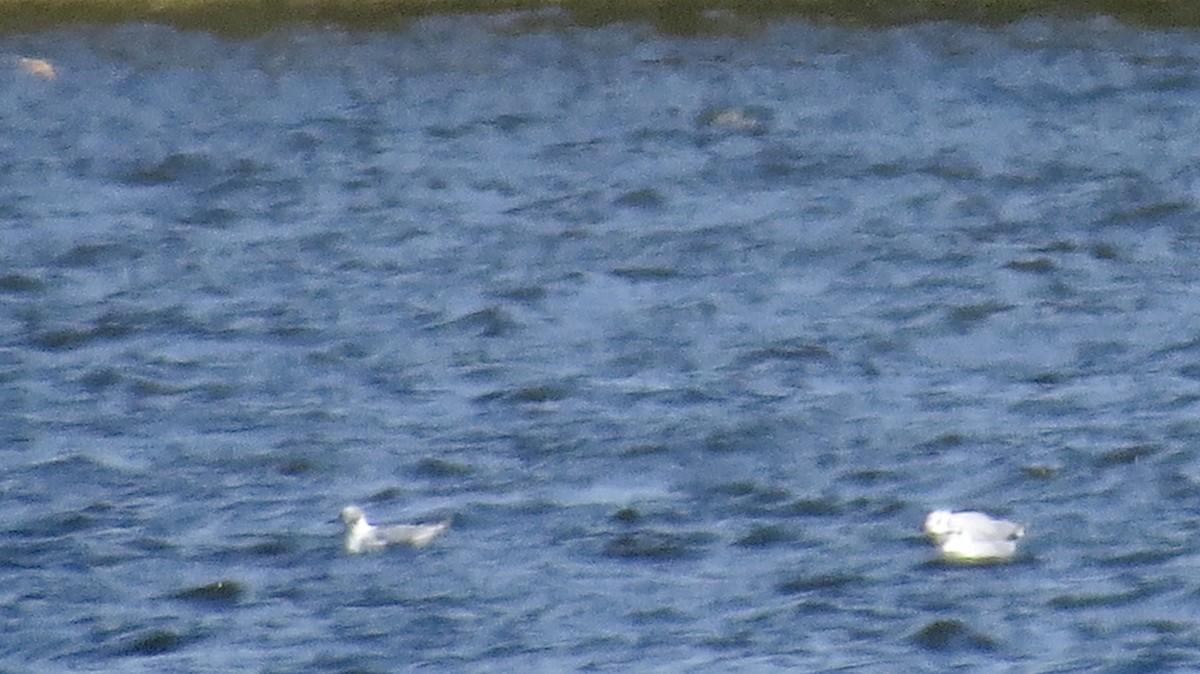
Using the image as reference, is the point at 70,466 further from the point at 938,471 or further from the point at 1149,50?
the point at 1149,50

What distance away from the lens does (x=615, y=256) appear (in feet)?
33.8

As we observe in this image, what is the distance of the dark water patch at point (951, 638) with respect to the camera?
258 inches

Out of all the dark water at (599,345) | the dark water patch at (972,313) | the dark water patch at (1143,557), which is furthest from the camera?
the dark water patch at (972,313)

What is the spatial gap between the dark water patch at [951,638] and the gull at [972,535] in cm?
48

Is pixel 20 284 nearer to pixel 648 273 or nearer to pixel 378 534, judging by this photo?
pixel 648 273

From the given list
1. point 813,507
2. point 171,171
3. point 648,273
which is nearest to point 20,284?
point 171,171

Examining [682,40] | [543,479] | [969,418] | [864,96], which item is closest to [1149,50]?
[864,96]

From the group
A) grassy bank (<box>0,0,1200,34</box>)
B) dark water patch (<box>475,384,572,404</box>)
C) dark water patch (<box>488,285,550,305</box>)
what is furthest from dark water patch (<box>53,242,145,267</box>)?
grassy bank (<box>0,0,1200,34</box>)

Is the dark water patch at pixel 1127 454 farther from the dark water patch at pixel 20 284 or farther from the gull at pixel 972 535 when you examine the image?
the dark water patch at pixel 20 284

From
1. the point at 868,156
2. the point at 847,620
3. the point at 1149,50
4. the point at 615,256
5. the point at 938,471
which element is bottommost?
the point at 847,620

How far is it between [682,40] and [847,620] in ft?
20.9

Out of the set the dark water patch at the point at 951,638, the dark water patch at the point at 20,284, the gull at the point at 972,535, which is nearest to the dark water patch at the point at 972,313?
the gull at the point at 972,535

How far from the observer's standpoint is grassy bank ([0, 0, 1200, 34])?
504 inches

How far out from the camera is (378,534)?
745cm
